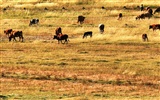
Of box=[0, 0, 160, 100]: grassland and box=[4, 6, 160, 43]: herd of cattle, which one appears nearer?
box=[0, 0, 160, 100]: grassland

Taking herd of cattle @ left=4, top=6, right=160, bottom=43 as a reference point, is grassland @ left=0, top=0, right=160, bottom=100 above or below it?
below

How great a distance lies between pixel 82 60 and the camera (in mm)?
31844

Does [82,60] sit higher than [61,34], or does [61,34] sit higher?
[61,34]

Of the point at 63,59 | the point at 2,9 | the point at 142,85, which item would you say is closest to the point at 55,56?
the point at 63,59

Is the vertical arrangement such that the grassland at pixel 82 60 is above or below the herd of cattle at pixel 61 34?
below

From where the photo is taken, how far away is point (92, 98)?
19.4 meters

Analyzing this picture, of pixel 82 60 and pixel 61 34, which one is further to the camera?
pixel 61 34

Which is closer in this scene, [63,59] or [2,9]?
[63,59]

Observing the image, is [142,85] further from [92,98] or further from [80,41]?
[80,41]

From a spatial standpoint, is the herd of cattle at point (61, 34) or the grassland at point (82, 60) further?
the herd of cattle at point (61, 34)

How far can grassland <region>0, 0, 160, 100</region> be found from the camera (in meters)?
21.7

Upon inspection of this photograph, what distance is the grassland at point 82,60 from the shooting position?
21.7 m

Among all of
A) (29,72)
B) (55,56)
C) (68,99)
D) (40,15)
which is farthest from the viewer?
(40,15)

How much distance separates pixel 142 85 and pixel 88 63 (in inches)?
295
